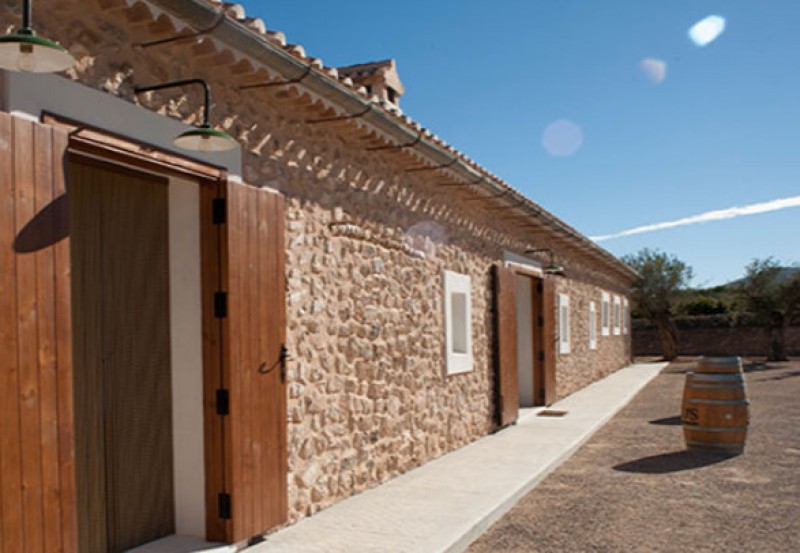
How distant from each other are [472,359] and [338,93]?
167 inches

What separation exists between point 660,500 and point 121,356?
4126 millimetres

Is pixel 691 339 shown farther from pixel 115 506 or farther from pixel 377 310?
pixel 115 506

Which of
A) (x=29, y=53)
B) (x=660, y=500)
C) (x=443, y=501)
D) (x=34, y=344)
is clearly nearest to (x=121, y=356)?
(x=34, y=344)

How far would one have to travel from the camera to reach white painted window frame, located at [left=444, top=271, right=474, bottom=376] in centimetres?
756

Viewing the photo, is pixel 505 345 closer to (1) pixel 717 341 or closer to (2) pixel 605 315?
(2) pixel 605 315

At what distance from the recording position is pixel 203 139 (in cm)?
350

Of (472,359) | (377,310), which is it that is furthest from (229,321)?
(472,359)

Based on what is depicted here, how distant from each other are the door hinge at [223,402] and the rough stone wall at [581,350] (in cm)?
965

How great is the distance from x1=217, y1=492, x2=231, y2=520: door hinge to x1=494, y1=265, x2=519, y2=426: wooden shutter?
207 inches

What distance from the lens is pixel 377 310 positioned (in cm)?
610

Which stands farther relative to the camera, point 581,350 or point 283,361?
point 581,350

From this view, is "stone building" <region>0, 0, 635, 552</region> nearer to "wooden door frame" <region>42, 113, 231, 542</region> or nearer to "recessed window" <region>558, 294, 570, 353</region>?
"wooden door frame" <region>42, 113, 231, 542</region>

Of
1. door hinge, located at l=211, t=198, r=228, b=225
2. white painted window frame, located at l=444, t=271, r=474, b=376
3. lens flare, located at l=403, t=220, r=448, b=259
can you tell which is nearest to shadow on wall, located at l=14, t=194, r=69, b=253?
Answer: door hinge, located at l=211, t=198, r=228, b=225

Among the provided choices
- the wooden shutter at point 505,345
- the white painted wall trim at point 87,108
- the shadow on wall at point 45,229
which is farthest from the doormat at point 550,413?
the shadow on wall at point 45,229
